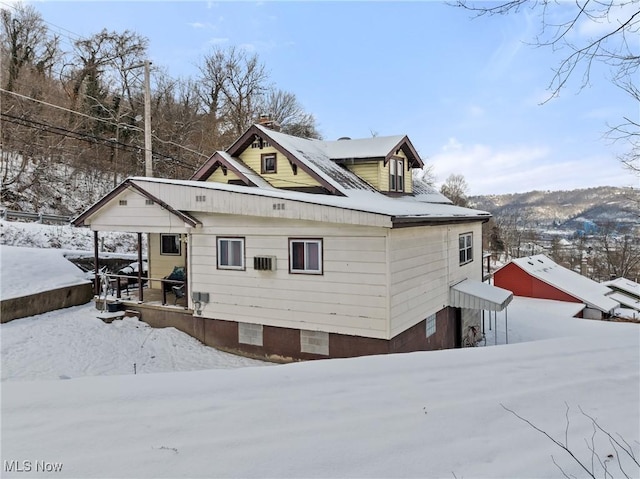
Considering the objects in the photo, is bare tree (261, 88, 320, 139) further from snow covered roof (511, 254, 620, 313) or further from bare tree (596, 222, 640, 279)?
bare tree (596, 222, 640, 279)

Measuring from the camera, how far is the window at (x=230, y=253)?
1087cm

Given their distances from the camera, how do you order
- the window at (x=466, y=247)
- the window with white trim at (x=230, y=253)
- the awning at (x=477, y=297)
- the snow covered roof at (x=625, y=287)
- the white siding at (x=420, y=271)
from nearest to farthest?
Result: 1. the white siding at (x=420, y=271)
2. the window with white trim at (x=230, y=253)
3. the awning at (x=477, y=297)
4. the window at (x=466, y=247)
5. the snow covered roof at (x=625, y=287)

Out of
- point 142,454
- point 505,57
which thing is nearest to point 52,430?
point 142,454

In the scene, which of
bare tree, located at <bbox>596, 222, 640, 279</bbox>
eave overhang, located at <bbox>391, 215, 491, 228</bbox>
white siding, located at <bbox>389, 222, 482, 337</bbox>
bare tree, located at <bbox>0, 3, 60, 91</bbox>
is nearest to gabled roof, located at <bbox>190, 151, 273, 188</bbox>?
white siding, located at <bbox>389, 222, 482, 337</bbox>

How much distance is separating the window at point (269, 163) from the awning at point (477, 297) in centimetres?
788

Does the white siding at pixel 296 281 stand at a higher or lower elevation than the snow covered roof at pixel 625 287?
higher

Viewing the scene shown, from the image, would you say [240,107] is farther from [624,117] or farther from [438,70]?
[624,117]

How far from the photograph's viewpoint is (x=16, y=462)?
2.16 metres

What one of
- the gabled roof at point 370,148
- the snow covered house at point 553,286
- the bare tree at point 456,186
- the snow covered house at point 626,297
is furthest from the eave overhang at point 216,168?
the bare tree at point 456,186

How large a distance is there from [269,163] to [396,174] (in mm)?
5272

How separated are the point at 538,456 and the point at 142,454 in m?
2.23

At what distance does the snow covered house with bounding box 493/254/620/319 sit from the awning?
15.7m

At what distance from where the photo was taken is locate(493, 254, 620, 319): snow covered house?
2594cm

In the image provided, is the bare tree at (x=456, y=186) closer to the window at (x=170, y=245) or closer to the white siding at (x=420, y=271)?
the white siding at (x=420, y=271)
